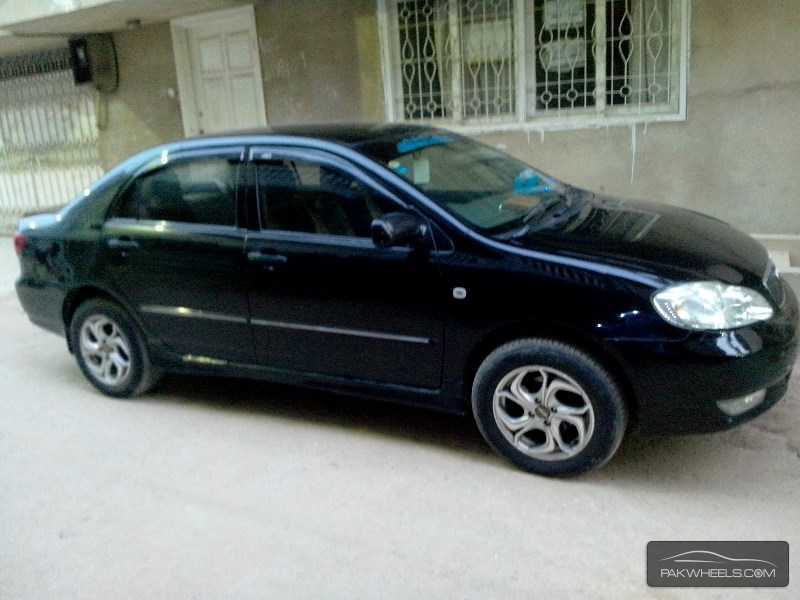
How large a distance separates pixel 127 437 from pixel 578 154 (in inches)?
187

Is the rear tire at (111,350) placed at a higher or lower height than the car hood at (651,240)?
lower

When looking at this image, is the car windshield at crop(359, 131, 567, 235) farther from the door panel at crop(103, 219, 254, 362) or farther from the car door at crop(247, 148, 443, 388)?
the door panel at crop(103, 219, 254, 362)

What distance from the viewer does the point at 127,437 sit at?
4.40m

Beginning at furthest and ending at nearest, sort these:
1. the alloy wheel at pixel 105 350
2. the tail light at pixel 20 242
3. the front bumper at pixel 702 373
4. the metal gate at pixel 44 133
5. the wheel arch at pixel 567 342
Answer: the metal gate at pixel 44 133 → the tail light at pixel 20 242 → the alloy wheel at pixel 105 350 → the wheel arch at pixel 567 342 → the front bumper at pixel 702 373

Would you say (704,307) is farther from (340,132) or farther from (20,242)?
(20,242)

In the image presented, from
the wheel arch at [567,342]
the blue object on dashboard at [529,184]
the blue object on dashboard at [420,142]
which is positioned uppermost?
the blue object on dashboard at [420,142]

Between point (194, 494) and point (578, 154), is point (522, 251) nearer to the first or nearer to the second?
point (194, 494)

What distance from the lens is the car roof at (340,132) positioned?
13.6ft

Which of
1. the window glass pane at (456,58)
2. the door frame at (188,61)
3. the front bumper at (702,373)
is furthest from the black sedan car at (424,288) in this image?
the door frame at (188,61)

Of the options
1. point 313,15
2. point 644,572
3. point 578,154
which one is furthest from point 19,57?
point 644,572

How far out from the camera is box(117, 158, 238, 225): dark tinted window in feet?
14.2

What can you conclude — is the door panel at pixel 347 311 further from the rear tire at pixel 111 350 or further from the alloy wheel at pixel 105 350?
the alloy wheel at pixel 105 350

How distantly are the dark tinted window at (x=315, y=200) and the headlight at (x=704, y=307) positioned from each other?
1.40 metres

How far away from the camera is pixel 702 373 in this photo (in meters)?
3.21
